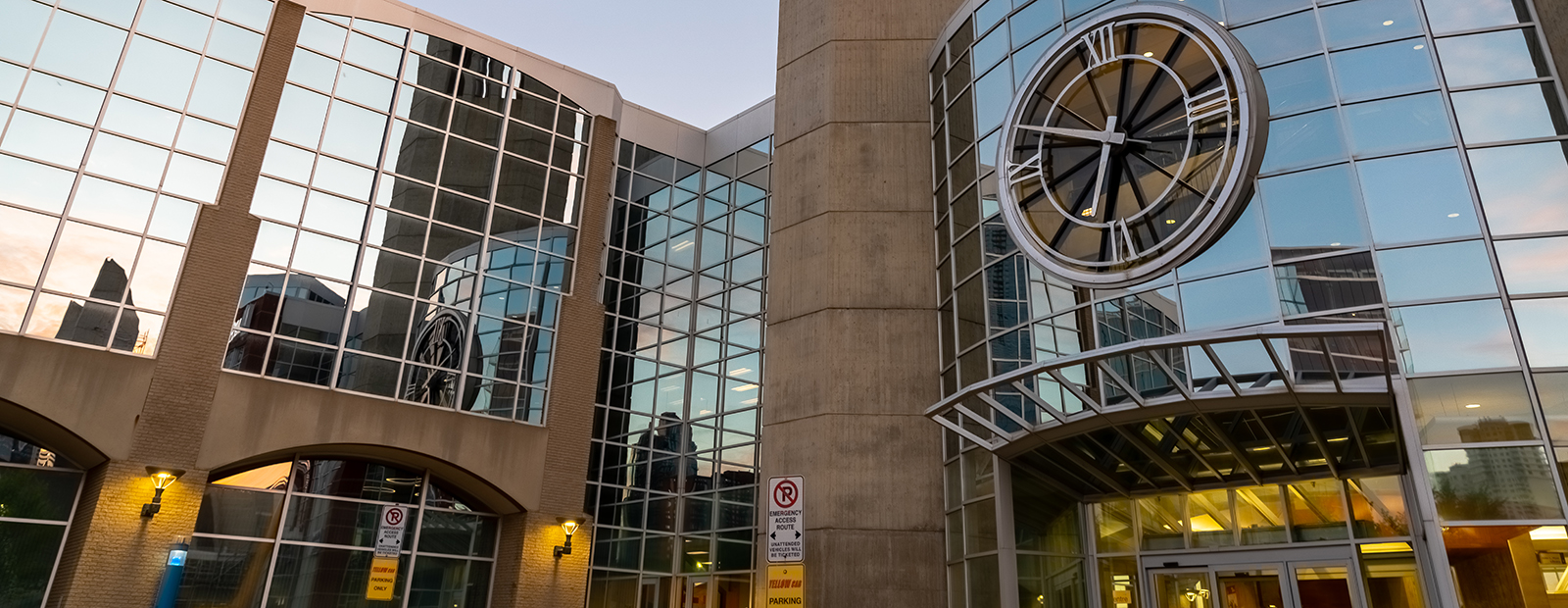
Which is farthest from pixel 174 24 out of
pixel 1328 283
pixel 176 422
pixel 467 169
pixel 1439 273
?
pixel 1439 273

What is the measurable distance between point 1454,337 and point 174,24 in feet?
92.6

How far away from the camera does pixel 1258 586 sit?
14023 millimetres

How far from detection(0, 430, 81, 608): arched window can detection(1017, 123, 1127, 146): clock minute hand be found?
2201cm

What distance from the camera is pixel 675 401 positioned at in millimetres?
31109

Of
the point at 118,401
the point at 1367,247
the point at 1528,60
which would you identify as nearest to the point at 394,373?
the point at 118,401

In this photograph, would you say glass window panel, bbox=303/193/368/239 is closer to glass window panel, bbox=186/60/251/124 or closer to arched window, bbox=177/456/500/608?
glass window panel, bbox=186/60/251/124

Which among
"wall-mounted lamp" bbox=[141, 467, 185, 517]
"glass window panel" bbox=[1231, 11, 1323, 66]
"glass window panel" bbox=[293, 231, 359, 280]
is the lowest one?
"wall-mounted lamp" bbox=[141, 467, 185, 517]

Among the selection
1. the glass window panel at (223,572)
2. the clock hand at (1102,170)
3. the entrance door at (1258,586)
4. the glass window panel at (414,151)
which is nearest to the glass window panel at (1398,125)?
the clock hand at (1102,170)

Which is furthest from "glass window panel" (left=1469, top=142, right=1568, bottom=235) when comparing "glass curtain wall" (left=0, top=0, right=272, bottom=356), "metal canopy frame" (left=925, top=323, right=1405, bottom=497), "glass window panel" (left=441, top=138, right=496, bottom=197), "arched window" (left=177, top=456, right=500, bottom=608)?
"glass curtain wall" (left=0, top=0, right=272, bottom=356)

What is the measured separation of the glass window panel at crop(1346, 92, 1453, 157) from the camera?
41.7 feet

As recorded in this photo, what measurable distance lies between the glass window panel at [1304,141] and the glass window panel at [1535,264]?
2331 mm

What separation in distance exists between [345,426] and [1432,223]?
2264 centimetres

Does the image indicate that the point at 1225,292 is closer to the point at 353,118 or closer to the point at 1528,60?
the point at 1528,60

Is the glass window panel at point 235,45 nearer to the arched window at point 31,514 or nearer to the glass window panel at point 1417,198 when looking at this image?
the arched window at point 31,514
